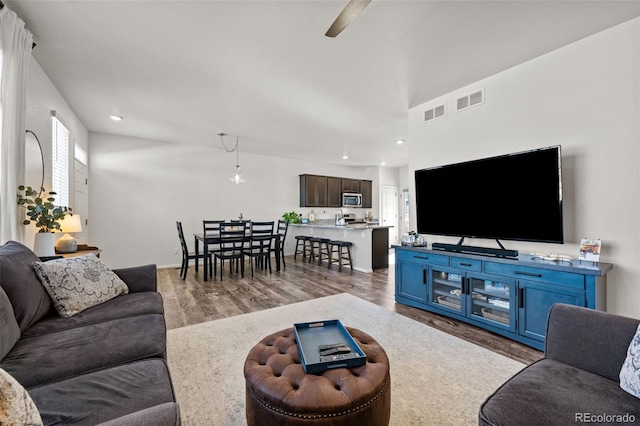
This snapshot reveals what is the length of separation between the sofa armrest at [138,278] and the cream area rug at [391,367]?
556mm

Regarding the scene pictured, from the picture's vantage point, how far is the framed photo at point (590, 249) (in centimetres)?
237

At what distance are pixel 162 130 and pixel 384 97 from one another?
411 cm

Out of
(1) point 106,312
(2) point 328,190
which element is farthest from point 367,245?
(1) point 106,312

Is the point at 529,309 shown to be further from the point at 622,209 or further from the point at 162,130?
the point at 162,130

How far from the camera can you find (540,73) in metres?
2.82

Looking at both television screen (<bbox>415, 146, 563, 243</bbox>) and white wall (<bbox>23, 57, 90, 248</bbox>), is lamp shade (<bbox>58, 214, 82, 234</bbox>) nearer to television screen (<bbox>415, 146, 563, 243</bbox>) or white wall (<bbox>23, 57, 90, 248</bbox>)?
white wall (<bbox>23, 57, 90, 248</bbox>)

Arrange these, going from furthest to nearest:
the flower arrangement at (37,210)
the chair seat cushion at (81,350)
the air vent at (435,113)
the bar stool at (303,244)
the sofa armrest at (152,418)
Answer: the bar stool at (303,244)
the air vent at (435,113)
the flower arrangement at (37,210)
the chair seat cushion at (81,350)
the sofa armrest at (152,418)

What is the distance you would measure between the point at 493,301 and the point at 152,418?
9.88 ft

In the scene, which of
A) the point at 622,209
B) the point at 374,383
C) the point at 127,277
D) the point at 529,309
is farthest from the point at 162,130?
the point at 622,209

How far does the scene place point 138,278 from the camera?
2.49m

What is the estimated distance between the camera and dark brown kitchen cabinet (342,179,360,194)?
29.1 ft

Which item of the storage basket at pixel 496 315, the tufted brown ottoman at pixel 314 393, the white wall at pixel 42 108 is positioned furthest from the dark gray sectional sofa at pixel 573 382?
the white wall at pixel 42 108

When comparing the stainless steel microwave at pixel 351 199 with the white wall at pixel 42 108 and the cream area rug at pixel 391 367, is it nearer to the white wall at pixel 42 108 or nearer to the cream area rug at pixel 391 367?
the cream area rug at pixel 391 367

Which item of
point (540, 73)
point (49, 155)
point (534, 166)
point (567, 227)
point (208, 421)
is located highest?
point (540, 73)
